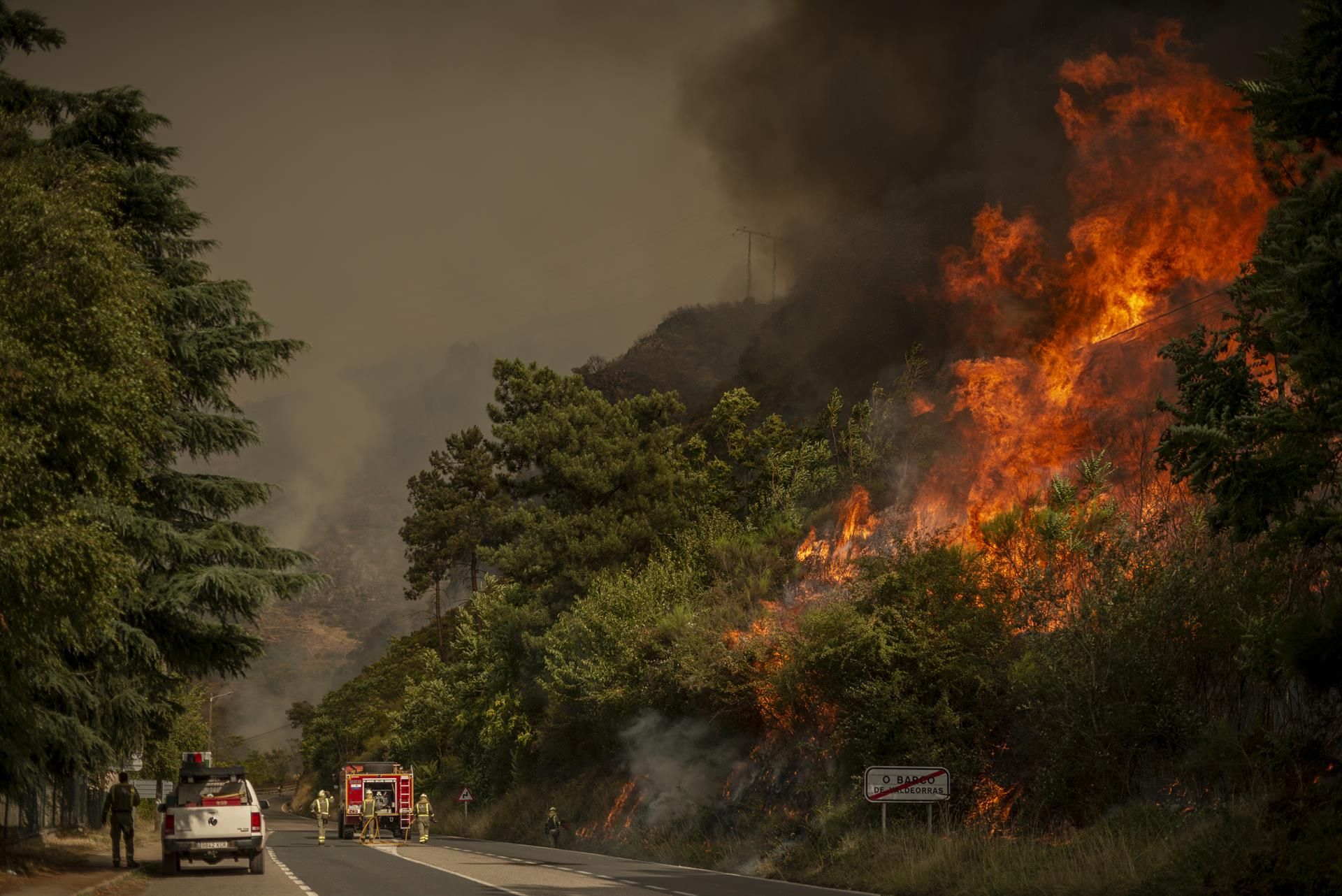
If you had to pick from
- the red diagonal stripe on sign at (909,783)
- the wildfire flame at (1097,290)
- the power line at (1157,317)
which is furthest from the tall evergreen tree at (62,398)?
the power line at (1157,317)

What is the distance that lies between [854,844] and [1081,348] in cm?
1428

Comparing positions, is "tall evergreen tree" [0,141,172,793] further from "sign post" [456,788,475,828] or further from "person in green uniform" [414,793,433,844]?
"sign post" [456,788,475,828]

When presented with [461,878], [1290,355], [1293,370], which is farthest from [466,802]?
[1290,355]

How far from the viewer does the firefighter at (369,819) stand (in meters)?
46.8

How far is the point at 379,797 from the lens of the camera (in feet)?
166

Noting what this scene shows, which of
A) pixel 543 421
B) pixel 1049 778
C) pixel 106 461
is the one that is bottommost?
pixel 1049 778

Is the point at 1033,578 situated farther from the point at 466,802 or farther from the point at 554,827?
the point at 466,802

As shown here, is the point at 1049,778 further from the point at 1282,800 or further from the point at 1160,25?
the point at 1160,25

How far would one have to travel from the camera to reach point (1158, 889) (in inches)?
585

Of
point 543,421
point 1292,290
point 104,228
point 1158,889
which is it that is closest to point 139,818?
point 543,421

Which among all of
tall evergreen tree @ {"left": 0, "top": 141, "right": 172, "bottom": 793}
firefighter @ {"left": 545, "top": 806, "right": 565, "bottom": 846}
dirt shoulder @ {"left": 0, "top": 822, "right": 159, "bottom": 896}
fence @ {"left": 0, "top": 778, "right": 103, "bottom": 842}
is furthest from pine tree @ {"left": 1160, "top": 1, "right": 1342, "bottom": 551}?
firefighter @ {"left": 545, "top": 806, "right": 565, "bottom": 846}

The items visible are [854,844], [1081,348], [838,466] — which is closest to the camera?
[854,844]

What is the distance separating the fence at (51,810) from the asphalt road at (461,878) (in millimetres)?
3735

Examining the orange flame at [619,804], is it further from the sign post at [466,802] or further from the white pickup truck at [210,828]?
the white pickup truck at [210,828]
